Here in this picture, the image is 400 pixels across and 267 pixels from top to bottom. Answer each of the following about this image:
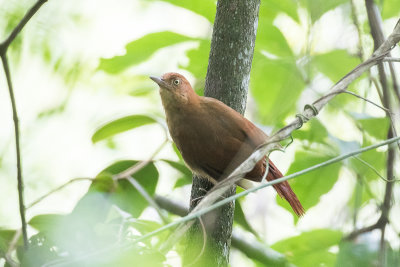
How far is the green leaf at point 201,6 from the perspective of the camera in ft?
7.59

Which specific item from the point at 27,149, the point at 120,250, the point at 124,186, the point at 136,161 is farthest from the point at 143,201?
→ the point at 120,250

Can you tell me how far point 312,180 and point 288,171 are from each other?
11 cm

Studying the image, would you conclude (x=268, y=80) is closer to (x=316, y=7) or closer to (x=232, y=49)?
(x=232, y=49)

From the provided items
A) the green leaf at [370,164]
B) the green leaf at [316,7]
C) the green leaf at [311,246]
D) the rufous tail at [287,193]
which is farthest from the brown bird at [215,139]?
the green leaf at [316,7]

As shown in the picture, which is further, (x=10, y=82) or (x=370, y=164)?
(x=370, y=164)

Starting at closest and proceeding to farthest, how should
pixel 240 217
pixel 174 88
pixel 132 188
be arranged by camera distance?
1. pixel 132 188
2. pixel 240 217
3. pixel 174 88

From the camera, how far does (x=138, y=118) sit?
2.47m

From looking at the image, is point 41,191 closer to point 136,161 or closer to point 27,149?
point 27,149

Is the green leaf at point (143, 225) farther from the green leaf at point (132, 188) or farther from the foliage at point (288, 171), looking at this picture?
the green leaf at point (132, 188)

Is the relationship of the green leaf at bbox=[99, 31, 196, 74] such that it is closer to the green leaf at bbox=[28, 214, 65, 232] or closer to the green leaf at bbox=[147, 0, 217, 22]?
the green leaf at bbox=[147, 0, 217, 22]

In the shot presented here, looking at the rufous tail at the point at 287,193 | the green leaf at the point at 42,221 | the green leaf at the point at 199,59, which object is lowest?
the green leaf at the point at 42,221

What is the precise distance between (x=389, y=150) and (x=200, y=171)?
3.09 feet

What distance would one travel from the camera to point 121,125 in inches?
97.1

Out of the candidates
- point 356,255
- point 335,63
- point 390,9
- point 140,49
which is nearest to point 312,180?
point 335,63
